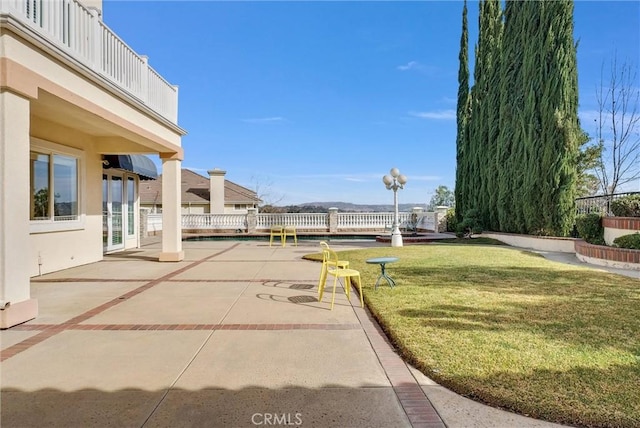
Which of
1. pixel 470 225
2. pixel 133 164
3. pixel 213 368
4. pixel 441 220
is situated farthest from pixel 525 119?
pixel 213 368

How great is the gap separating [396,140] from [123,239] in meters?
22.8

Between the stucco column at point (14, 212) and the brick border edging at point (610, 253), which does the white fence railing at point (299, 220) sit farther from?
the stucco column at point (14, 212)

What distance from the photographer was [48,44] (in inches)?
202

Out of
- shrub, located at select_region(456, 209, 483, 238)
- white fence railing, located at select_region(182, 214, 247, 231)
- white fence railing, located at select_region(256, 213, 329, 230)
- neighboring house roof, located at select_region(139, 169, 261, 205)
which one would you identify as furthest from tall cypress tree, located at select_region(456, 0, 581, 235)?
neighboring house roof, located at select_region(139, 169, 261, 205)

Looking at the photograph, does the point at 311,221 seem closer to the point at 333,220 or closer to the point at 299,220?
the point at 299,220

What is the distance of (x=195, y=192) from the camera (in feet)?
117

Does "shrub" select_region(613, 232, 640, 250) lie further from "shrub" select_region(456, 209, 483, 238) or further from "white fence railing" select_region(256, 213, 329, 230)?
"white fence railing" select_region(256, 213, 329, 230)

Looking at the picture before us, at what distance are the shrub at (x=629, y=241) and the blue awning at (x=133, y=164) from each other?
48.9ft

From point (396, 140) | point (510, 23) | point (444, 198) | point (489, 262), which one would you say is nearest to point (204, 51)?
point (510, 23)

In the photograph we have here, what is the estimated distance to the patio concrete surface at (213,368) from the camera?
2715 mm

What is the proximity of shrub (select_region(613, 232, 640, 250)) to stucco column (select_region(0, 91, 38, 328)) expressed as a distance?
1278cm

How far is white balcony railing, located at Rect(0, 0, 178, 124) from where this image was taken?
5203 millimetres

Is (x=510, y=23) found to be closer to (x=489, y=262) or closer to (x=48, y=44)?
(x=489, y=262)

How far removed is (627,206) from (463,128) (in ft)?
37.4
